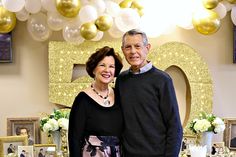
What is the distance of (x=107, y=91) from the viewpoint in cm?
191

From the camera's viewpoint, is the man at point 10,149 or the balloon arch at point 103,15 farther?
the man at point 10,149

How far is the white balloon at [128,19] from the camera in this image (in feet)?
8.05

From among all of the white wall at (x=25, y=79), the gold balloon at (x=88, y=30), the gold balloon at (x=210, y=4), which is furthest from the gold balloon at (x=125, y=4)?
the gold balloon at (x=210, y=4)

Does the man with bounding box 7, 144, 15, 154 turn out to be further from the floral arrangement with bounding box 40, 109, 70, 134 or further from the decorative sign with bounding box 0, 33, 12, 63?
the decorative sign with bounding box 0, 33, 12, 63

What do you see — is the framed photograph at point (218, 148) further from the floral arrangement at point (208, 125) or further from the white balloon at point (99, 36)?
the white balloon at point (99, 36)

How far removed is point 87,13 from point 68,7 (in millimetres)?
152

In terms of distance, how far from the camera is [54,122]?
8.14 feet

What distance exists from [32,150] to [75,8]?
0.98 metres

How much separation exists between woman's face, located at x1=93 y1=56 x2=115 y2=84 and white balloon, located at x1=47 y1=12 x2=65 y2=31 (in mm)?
783

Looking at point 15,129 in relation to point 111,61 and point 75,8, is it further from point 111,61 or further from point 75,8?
point 111,61

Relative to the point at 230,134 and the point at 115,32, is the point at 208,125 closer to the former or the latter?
the point at 230,134

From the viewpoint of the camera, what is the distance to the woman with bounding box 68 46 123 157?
70.9 inches

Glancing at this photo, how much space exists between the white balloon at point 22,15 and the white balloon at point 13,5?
11 cm

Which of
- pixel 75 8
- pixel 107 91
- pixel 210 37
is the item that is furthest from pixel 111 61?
pixel 210 37
